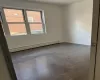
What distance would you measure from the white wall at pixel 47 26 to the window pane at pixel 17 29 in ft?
0.83

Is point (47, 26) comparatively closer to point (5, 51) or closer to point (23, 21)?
point (23, 21)

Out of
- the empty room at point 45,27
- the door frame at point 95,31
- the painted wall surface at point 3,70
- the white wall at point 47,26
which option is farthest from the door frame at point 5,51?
the white wall at point 47,26

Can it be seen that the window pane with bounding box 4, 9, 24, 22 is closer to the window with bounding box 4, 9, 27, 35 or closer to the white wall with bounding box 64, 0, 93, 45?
the window with bounding box 4, 9, 27, 35

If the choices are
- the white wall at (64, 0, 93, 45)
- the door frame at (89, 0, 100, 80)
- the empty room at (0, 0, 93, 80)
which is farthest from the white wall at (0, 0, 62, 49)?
the door frame at (89, 0, 100, 80)

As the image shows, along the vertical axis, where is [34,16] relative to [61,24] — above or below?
above

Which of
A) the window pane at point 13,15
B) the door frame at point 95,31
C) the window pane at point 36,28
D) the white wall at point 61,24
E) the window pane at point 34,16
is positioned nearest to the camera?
the door frame at point 95,31

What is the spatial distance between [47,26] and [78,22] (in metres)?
1.88

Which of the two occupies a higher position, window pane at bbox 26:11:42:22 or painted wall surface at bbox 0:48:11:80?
window pane at bbox 26:11:42:22

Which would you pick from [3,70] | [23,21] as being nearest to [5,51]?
[3,70]

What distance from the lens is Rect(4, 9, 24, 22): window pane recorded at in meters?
4.15

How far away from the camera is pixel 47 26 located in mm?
5445

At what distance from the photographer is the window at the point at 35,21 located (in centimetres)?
489

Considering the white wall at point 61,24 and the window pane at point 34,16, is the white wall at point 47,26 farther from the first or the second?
the window pane at point 34,16

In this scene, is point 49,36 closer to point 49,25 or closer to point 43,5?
point 49,25
